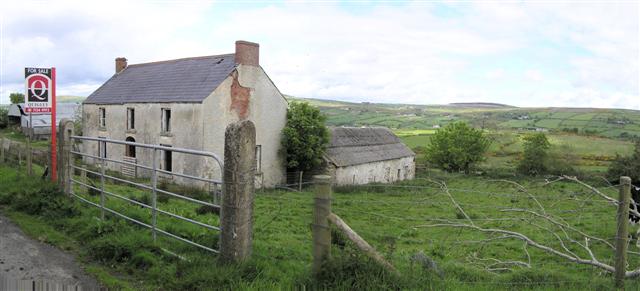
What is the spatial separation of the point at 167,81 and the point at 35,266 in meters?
26.3

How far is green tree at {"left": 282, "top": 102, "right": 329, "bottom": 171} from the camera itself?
31.0m

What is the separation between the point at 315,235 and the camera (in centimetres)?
509

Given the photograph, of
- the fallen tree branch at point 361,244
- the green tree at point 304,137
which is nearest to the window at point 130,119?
the green tree at point 304,137

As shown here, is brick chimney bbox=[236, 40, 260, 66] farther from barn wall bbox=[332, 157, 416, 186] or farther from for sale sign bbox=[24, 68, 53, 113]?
for sale sign bbox=[24, 68, 53, 113]

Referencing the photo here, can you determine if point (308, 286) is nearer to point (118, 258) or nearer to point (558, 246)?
point (118, 258)

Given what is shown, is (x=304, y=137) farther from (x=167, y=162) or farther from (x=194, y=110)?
(x=167, y=162)

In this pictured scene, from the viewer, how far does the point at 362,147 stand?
124 ft

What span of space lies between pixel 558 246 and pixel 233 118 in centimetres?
1947

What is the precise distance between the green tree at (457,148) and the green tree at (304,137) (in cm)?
2077

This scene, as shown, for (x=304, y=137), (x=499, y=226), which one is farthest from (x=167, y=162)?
(x=499, y=226)

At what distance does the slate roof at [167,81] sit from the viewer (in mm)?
27719

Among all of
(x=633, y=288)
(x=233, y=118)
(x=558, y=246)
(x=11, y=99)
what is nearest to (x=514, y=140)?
(x=233, y=118)

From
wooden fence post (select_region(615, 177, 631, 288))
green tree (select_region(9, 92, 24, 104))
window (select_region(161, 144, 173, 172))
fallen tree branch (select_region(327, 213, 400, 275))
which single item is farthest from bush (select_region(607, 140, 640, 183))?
green tree (select_region(9, 92, 24, 104))

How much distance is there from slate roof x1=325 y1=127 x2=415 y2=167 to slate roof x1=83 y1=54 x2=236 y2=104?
975cm
